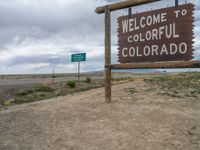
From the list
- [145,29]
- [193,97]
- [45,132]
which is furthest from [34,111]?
[193,97]

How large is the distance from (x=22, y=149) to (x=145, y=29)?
4803 mm

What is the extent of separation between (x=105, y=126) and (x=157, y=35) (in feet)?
9.99

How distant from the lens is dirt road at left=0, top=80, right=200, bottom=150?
6.65 metres

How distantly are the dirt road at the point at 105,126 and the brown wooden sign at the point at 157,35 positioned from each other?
1.42 meters

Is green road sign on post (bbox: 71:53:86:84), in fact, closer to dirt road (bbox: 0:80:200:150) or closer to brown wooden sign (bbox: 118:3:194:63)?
dirt road (bbox: 0:80:200:150)

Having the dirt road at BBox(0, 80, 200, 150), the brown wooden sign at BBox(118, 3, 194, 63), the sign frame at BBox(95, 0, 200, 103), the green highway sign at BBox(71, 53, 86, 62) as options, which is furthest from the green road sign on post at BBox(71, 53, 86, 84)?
the brown wooden sign at BBox(118, 3, 194, 63)

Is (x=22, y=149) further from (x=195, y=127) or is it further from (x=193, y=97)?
(x=193, y=97)

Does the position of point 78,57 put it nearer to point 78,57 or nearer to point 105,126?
point 78,57

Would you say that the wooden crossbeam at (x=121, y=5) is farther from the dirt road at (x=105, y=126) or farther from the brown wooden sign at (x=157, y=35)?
the dirt road at (x=105, y=126)

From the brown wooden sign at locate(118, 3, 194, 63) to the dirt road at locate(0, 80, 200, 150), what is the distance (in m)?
1.42

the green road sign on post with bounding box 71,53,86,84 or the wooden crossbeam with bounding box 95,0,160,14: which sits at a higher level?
the wooden crossbeam with bounding box 95,0,160,14

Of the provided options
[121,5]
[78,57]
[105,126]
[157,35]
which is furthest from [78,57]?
[105,126]

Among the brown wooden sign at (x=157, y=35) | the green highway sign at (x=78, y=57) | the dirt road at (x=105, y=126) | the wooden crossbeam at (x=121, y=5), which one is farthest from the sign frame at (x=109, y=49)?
the green highway sign at (x=78, y=57)

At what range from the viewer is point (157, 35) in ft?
30.0
